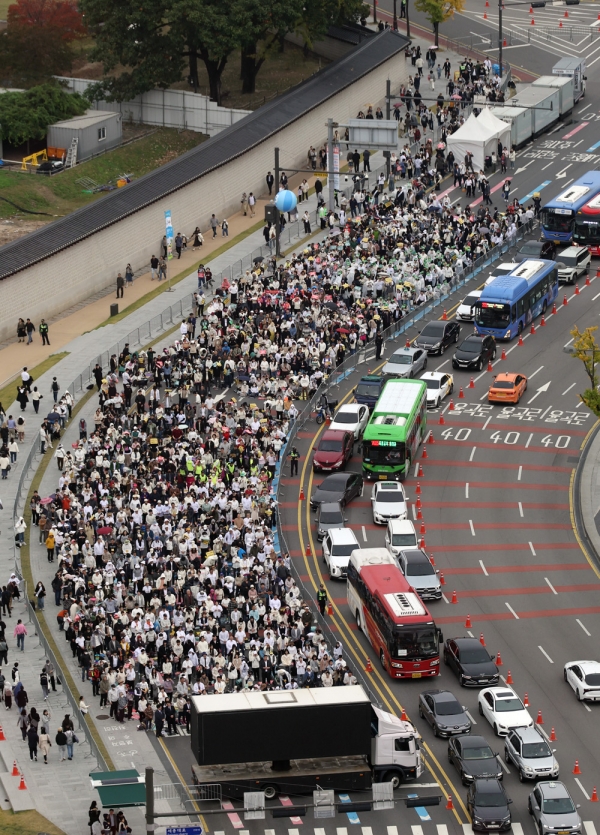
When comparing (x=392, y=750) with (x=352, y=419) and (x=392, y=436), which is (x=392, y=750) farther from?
(x=352, y=419)

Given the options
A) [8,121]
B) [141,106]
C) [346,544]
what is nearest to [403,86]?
[141,106]

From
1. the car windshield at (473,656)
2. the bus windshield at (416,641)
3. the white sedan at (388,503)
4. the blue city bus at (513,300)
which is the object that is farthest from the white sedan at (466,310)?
the bus windshield at (416,641)

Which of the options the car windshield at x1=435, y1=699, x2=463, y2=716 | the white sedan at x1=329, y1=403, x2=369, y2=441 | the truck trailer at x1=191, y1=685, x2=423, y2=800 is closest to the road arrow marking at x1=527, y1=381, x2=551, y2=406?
the white sedan at x1=329, y1=403, x2=369, y2=441

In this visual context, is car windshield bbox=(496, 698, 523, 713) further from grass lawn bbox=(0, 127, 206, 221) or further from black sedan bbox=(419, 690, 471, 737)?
grass lawn bbox=(0, 127, 206, 221)

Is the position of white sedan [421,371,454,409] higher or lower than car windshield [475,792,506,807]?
lower

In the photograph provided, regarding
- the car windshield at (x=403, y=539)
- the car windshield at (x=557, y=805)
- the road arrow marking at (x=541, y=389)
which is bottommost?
the road arrow marking at (x=541, y=389)

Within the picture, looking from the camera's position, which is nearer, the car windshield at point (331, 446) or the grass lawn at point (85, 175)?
the car windshield at point (331, 446)

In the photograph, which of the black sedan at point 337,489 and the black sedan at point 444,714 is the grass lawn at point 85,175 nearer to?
the black sedan at point 337,489
